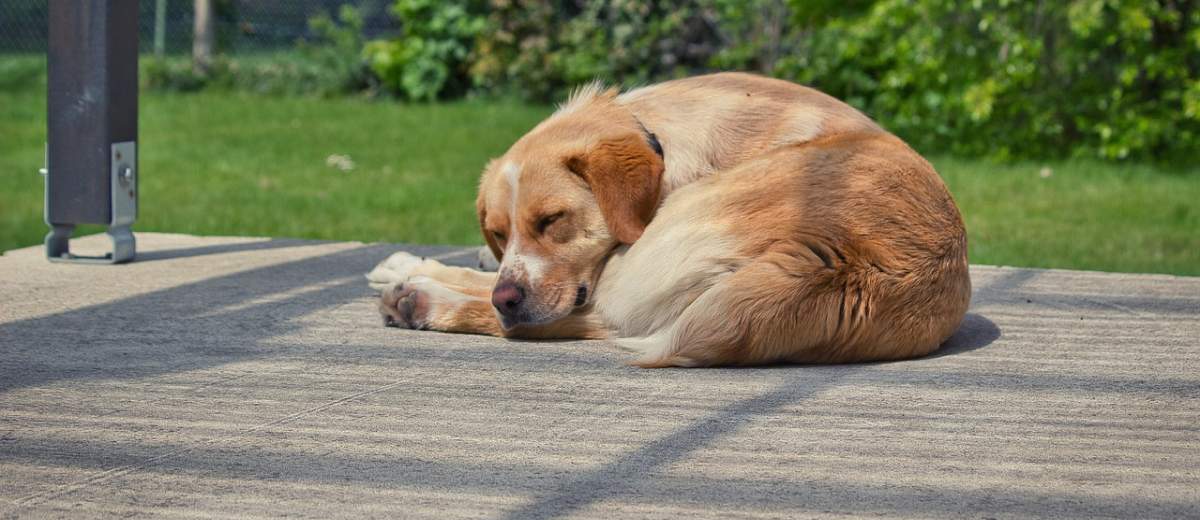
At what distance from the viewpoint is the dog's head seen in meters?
3.70

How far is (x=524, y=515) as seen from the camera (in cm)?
227

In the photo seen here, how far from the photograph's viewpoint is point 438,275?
4191 millimetres

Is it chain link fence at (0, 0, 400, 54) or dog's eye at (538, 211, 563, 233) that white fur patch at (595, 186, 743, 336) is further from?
chain link fence at (0, 0, 400, 54)

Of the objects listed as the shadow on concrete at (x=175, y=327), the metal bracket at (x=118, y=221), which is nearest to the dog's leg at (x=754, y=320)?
the shadow on concrete at (x=175, y=327)

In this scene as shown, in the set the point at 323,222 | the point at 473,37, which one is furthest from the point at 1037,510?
the point at 473,37

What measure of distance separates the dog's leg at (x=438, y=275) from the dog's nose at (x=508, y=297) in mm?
252

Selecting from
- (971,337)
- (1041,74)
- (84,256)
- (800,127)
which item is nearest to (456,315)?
(800,127)

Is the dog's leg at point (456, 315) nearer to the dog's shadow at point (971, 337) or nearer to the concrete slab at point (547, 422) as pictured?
the concrete slab at point (547, 422)

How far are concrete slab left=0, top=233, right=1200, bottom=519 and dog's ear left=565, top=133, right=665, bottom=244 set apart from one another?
0.36m

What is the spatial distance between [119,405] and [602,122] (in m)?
1.58

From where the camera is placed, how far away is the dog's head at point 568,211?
12.1 feet

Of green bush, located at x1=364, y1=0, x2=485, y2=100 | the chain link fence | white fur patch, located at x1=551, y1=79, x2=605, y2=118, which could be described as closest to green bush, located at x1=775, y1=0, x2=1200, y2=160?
green bush, located at x1=364, y1=0, x2=485, y2=100

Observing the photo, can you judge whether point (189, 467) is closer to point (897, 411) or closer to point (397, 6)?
point (897, 411)

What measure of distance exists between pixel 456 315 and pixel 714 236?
847mm
